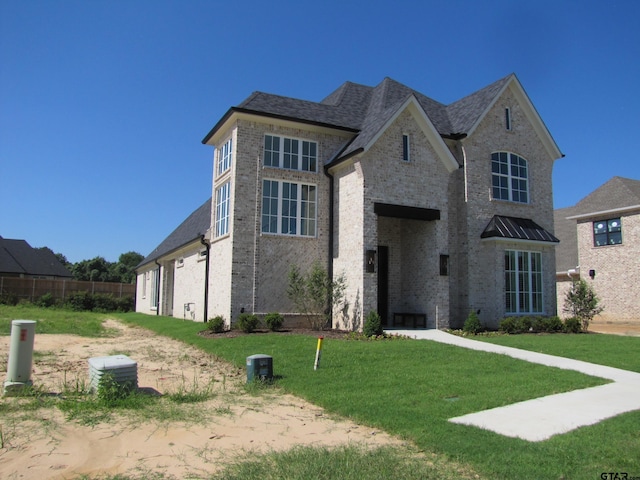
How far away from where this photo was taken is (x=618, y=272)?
30.4m

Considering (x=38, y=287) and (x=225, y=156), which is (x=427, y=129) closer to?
(x=225, y=156)

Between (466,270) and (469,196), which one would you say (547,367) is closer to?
(466,270)

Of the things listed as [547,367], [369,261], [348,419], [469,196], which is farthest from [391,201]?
[348,419]

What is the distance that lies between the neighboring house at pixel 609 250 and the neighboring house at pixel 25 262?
50.7 meters

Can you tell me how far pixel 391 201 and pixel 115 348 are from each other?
10.5 meters

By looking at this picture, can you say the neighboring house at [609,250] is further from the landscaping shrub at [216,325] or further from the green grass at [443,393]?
the landscaping shrub at [216,325]

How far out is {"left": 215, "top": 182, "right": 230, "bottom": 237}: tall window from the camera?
19.5 meters

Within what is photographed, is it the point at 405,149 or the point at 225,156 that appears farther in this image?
the point at 225,156

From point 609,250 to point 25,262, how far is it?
54891mm

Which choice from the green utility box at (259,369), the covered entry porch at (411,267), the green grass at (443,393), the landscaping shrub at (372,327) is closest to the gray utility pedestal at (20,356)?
the green grass at (443,393)

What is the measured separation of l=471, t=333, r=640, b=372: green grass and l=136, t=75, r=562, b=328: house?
11.2 feet

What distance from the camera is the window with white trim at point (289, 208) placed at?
747 inches

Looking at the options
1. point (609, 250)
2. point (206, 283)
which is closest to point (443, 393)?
point (206, 283)

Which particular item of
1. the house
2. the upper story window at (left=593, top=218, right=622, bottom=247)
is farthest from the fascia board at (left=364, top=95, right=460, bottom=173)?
the upper story window at (left=593, top=218, right=622, bottom=247)
